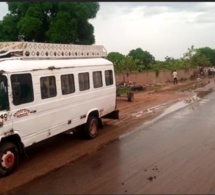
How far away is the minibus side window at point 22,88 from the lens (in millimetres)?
8133

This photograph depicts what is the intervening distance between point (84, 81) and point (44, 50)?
6.21ft

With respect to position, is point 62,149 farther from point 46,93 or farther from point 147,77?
point 147,77

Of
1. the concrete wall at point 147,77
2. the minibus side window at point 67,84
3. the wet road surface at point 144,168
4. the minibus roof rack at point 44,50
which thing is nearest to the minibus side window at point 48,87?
the minibus side window at point 67,84

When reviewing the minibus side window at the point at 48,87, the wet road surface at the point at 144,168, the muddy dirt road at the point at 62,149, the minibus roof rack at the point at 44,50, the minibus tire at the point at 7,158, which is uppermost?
the minibus roof rack at the point at 44,50

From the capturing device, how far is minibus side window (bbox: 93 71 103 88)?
11612 millimetres

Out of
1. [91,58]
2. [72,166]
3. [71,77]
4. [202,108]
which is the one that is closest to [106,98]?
[91,58]

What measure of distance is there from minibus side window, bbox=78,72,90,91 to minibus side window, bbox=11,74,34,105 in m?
2.36

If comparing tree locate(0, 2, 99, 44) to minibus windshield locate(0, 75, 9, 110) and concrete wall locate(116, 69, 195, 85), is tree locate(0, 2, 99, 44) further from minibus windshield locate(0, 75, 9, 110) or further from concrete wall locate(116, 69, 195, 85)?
minibus windshield locate(0, 75, 9, 110)

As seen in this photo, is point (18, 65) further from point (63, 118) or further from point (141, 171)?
point (141, 171)

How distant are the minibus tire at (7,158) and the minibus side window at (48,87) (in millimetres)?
1570

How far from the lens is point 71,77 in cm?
1034

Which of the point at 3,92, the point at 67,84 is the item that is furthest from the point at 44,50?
the point at 3,92

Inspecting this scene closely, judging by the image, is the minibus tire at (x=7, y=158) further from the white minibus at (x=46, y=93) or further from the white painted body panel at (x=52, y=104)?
the white painted body panel at (x=52, y=104)

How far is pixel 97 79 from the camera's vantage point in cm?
1180
